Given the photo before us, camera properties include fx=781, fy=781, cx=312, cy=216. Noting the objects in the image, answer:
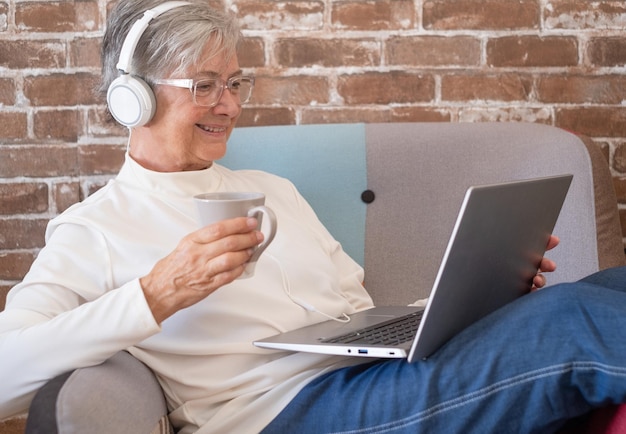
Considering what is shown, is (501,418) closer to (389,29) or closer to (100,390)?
(100,390)

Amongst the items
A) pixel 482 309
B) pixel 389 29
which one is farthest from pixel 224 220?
pixel 389 29

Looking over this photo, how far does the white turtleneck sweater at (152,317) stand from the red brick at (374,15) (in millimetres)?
651

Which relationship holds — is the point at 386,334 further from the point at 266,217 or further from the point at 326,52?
the point at 326,52

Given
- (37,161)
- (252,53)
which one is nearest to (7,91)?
(37,161)

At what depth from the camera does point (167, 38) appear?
1.38 m

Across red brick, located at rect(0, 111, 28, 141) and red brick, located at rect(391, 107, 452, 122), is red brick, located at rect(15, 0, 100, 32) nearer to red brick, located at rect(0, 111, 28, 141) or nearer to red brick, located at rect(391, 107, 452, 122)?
red brick, located at rect(0, 111, 28, 141)

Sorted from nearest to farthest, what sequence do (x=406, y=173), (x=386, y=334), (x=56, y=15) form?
(x=386, y=334) < (x=406, y=173) < (x=56, y=15)

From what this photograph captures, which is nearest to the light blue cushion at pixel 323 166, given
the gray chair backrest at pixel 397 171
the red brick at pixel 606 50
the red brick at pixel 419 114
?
the gray chair backrest at pixel 397 171

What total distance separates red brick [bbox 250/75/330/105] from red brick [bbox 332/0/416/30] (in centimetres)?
15

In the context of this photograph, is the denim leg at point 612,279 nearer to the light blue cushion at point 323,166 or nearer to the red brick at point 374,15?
the light blue cushion at point 323,166

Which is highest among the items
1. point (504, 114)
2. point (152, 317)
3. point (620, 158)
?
point (504, 114)

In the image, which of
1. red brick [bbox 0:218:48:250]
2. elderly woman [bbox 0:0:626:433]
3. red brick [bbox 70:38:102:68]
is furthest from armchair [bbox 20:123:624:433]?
red brick [bbox 0:218:48:250]

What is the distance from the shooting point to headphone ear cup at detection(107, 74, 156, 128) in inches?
52.9

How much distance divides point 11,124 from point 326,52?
793 millimetres
